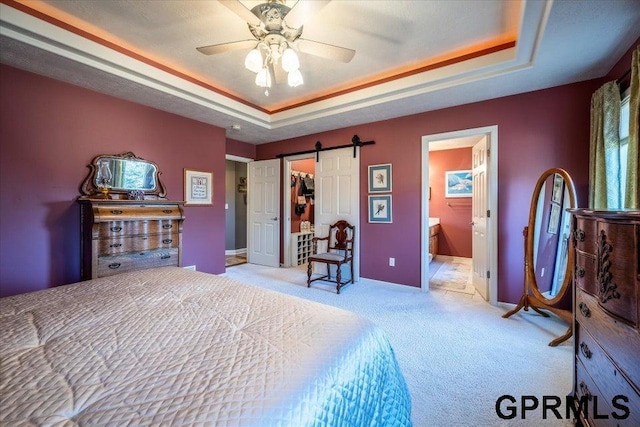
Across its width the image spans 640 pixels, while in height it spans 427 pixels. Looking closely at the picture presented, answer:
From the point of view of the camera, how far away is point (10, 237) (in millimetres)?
2414

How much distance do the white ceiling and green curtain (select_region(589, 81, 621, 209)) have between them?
1.14 feet

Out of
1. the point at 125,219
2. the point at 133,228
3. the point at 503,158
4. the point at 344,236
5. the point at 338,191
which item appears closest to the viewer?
the point at 125,219

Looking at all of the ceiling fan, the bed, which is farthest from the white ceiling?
the bed

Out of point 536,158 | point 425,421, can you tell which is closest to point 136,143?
point 425,421

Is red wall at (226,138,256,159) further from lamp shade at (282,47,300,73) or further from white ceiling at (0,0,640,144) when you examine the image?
lamp shade at (282,47,300,73)

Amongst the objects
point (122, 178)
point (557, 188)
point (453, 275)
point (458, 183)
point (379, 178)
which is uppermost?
point (458, 183)

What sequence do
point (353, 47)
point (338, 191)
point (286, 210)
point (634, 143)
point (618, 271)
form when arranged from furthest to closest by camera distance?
point (286, 210) → point (338, 191) → point (353, 47) → point (634, 143) → point (618, 271)

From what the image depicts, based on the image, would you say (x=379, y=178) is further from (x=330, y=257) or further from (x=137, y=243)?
(x=137, y=243)

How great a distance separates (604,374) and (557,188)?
224cm

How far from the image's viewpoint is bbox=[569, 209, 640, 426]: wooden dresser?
2.93ft

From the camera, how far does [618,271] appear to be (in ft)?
3.16

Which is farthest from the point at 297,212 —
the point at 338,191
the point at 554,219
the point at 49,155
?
the point at 554,219

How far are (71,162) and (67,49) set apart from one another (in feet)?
3.68

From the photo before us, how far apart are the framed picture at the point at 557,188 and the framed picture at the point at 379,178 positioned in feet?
5.85
